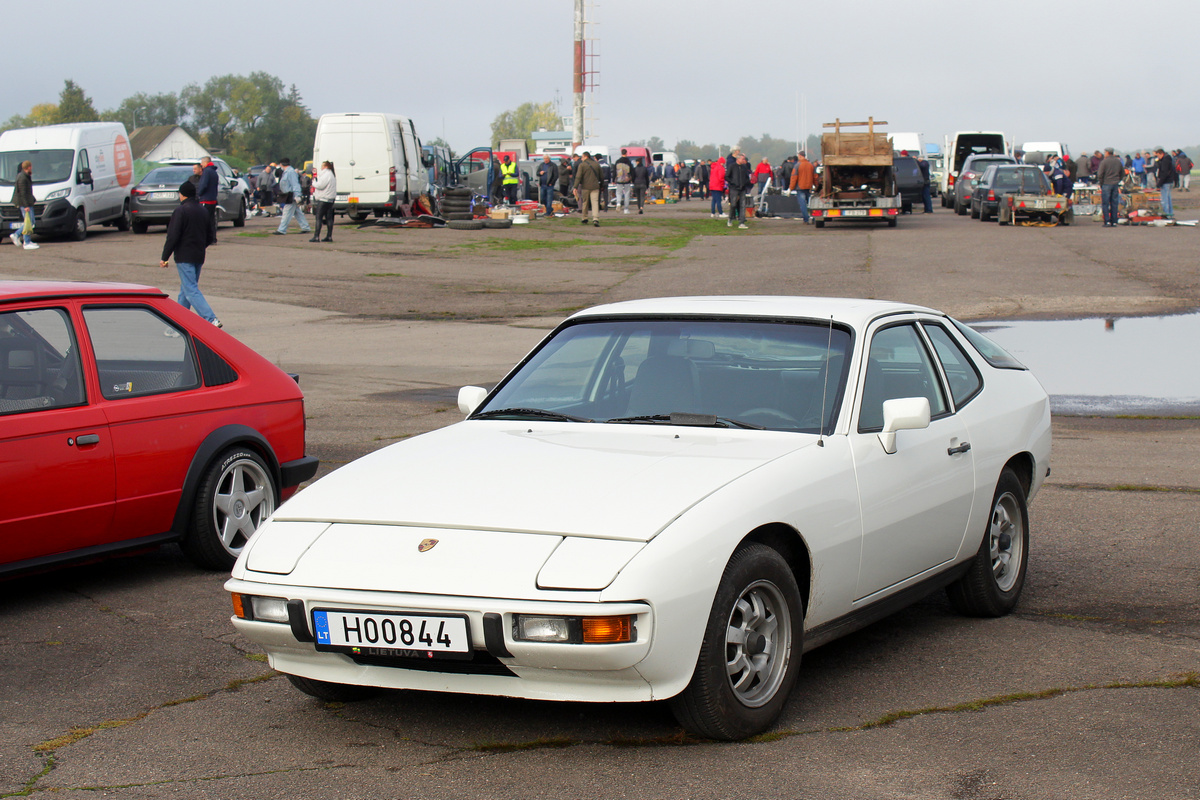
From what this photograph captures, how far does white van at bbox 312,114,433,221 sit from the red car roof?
26651 mm

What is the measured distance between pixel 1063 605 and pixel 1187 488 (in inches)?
107

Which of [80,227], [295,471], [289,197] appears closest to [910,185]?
[289,197]

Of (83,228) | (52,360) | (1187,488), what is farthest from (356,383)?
(83,228)

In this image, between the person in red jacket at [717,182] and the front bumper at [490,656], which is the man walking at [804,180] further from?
the front bumper at [490,656]

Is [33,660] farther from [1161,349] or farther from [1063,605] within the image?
[1161,349]

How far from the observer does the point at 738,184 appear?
115 feet

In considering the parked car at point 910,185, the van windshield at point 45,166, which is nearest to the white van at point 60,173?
the van windshield at point 45,166

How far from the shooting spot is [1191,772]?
12.1 ft

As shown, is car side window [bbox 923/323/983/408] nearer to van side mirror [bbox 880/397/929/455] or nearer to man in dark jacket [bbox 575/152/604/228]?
van side mirror [bbox 880/397/929/455]

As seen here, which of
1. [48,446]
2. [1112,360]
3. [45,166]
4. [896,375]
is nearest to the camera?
[896,375]

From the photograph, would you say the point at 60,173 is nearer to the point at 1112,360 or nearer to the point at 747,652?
the point at 1112,360

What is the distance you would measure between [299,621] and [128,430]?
238cm

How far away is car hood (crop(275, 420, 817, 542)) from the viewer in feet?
12.6

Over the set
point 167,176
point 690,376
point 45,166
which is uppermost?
point 45,166
